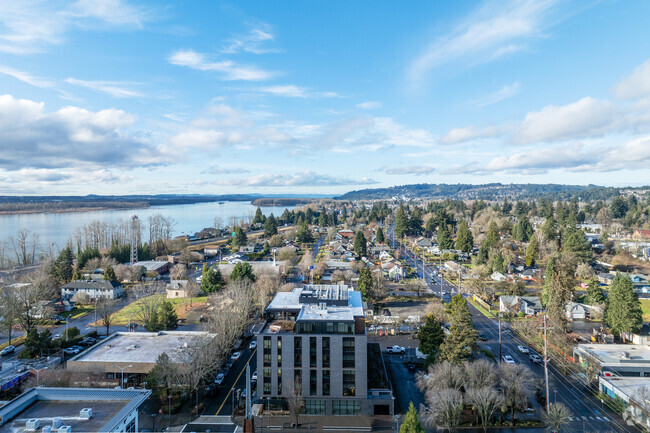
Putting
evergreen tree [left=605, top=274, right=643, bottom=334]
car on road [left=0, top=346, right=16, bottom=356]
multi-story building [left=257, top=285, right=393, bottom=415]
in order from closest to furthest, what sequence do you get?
multi-story building [left=257, top=285, right=393, bottom=415] → car on road [left=0, top=346, right=16, bottom=356] → evergreen tree [left=605, top=274, right=643, bottom=334]

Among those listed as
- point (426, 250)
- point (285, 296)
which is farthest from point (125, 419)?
point (426, 250)

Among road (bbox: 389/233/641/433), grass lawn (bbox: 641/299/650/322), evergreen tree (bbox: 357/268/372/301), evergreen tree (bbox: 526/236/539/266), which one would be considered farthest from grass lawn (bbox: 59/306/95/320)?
evergreen tree (bbox: 526/236/539/266)

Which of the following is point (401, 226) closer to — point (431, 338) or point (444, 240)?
point (444, 240)

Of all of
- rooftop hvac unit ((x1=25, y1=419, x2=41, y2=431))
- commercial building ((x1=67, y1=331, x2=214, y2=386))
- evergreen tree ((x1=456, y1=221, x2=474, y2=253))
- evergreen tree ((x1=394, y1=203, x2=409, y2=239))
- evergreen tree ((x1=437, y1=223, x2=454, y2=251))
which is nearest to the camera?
rooftop hvac unit ((x1=25, y1=419, x2=41, y2=431))

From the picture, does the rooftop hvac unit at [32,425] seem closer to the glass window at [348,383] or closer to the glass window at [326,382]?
the glass window at [326,382]

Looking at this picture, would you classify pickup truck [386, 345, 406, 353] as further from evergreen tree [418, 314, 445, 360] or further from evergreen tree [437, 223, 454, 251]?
evergreen tree [437, 223, 454, 251]

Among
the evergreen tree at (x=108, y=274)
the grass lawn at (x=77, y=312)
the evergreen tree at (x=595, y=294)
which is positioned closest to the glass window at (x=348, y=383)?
the evergreen tree at (x=595, y=294)

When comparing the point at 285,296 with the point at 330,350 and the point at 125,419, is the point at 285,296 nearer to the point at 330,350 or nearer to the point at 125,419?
the point at 330,350
